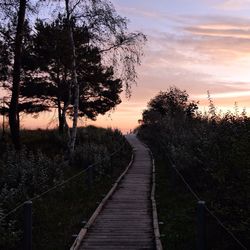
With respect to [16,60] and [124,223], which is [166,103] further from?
[124,223]

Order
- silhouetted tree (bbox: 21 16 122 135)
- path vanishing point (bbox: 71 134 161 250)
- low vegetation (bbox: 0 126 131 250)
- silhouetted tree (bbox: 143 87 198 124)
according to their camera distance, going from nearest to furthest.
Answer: path vanishing point (bbox: 71 134 161 250), low vegetation (bbox: 0 126 131 250), silhouetted tree (bbox: 21 16 122 135), silhouetted tree (bbox: 143 87 198 124)

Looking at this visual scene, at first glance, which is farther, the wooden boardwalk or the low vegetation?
the low vegetation

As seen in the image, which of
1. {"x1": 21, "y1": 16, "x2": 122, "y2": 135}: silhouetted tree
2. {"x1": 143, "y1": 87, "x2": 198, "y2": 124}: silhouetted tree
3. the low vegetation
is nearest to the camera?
the low vegetation

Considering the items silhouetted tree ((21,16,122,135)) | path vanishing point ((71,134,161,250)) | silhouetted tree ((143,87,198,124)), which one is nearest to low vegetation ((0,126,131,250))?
path vanishing point ((71,134,161,250))

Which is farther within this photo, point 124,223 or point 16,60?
point 16,60

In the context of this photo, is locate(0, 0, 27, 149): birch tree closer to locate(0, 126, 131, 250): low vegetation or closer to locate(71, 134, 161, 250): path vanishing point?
locate(0, 126, 131, 250): low vegetation

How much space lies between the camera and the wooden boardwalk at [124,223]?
1113 centimetres

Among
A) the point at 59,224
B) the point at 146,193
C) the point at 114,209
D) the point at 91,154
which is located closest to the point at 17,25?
the point at 91,154

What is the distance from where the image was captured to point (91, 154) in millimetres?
26438

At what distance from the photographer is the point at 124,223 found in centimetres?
1330

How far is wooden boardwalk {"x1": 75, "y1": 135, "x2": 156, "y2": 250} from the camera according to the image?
36.5 ft

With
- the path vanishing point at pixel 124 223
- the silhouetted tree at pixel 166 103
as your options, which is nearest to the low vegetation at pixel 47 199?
the path vanishing point at pixel 124 223

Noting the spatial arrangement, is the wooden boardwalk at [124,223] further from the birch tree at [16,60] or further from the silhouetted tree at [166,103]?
the silhouetted tree at [166,103]

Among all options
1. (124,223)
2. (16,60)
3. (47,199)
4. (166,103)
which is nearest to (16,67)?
(16,60)
